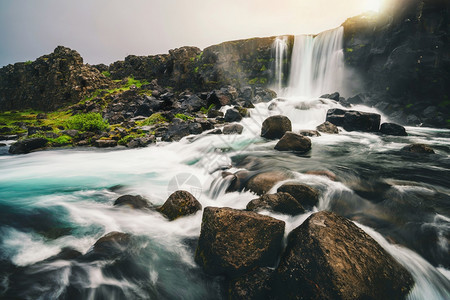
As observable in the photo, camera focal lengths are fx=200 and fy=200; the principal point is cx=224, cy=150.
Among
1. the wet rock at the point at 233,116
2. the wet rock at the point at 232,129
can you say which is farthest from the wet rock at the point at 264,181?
the wet rock at the point at 233,116

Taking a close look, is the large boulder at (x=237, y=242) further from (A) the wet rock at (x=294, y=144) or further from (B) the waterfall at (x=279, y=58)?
(B) the waterfall at (x=279, y=58)

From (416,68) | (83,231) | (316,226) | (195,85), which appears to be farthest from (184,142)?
(195,85)

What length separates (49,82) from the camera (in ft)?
136

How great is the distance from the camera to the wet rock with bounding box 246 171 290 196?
208 inches

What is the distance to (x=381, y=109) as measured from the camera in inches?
831

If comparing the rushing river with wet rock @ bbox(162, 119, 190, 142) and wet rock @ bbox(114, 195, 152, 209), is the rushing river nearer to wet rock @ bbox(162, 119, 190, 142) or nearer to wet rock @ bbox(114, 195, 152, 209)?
wet rock @ bbox(114, 195, 152, 209)

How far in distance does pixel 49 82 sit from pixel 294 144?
53.3m

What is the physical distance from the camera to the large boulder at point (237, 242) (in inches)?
112

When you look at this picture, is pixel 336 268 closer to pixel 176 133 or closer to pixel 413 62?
pixel 176 133

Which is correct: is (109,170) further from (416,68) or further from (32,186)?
(416,68)

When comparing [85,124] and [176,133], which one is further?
[85,124]

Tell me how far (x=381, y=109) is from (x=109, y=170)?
25.4 metres

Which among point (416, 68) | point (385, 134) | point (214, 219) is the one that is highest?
point (416, 68)

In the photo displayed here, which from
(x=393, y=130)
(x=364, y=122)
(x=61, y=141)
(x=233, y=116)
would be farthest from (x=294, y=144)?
(x=61, y=141)
